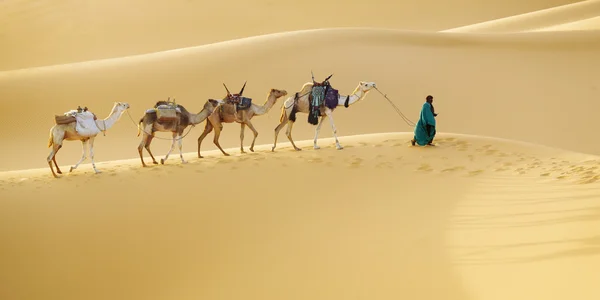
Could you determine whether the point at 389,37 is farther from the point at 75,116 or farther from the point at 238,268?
the point at 238,268

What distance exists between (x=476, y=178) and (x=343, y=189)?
2328mm

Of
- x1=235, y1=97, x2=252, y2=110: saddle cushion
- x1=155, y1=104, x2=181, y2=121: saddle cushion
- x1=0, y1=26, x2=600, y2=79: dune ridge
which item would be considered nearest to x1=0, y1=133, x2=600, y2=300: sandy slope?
x1=155, y1=104, x2=181, y2=121: saddle cushion

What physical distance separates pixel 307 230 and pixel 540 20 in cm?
3514

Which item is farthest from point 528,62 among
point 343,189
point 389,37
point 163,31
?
point 163,31

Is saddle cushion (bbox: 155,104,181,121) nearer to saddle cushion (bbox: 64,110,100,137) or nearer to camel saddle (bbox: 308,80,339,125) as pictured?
saddle cushion (bbox: 64,110,100,137)

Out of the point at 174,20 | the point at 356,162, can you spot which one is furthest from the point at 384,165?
the point at 174,20

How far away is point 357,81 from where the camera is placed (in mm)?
21688

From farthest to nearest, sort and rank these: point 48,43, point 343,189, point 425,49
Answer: point 48,43, point 425,49, point 343,189

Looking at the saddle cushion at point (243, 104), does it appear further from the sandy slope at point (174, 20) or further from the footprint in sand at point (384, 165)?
the sandy slope at point (174, 20)

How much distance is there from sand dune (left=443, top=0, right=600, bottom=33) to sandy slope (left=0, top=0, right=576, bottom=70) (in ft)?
44.4

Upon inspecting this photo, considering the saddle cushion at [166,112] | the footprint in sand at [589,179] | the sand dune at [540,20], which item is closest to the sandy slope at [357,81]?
the saddle cushion at [166,112]

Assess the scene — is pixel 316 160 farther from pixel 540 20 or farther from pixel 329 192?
pixel 540 20

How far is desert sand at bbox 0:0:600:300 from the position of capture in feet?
21.7

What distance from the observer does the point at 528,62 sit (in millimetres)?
23094
